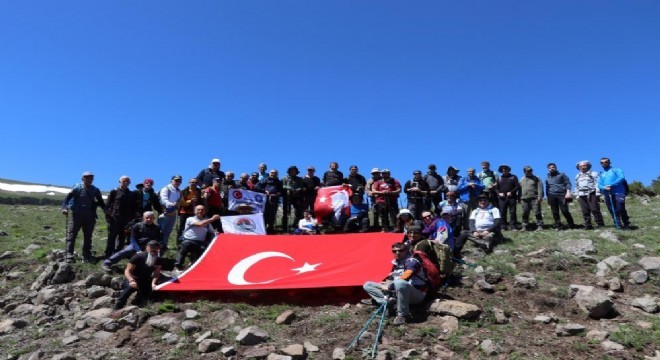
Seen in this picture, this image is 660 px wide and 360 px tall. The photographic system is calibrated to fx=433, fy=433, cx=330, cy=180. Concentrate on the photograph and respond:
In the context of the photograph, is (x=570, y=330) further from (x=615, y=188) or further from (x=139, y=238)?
(x=139, y=238)

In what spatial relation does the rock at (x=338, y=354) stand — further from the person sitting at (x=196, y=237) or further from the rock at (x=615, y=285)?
the rock at (x=615, y=285)

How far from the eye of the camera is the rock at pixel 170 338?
7.79m

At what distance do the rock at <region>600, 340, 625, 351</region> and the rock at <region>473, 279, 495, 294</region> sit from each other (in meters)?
2.51

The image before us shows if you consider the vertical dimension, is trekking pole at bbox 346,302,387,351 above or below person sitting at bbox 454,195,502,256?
below

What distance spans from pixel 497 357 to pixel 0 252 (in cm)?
1471

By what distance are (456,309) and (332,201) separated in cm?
786

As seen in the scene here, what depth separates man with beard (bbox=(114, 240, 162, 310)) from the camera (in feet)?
30.6

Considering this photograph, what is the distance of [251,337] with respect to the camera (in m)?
7.64

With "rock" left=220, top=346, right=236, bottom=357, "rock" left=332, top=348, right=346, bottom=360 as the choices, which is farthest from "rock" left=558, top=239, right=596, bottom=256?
"rock" left=220, top=346, right=236, bottom=357

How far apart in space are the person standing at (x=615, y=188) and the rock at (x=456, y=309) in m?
9.04

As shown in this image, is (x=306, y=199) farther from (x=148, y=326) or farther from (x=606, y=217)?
(x=606, y=217)

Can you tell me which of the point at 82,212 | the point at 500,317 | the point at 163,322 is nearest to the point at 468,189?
the point at 500,317

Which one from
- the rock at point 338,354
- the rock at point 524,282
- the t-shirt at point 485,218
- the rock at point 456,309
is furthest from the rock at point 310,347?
the t-shirt at point 485,218

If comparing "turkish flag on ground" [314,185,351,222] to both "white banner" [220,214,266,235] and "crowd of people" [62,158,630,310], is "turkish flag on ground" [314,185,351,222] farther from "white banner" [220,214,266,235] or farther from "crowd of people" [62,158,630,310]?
"white banner" [220,214,266,235]
